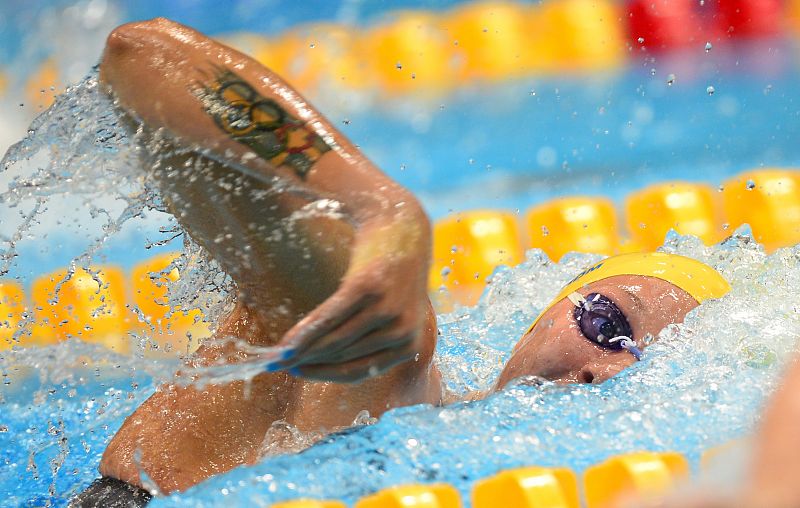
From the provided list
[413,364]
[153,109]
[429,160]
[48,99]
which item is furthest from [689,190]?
[48,99]

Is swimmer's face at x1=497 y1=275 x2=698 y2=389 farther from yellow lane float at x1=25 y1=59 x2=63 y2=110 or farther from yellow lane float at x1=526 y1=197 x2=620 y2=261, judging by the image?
yellow lane float at x1=25 y1=59 x2=63 y2=110

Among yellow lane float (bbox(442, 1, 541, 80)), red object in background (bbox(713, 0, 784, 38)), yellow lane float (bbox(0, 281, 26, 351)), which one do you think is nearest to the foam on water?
yellow lane float (bbox(0, 281, 26, 351))

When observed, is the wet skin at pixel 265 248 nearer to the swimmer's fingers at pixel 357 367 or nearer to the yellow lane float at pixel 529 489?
the swimmer's fingers at pixel 357 367

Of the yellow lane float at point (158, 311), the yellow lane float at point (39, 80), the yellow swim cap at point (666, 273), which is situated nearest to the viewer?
the yellow swim cap at point (666, 273)

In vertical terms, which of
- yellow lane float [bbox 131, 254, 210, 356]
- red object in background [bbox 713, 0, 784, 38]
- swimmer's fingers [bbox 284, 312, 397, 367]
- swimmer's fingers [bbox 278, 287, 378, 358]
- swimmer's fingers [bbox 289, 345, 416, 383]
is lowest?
yellow lane float [bbox 131, 254, 210, 356]

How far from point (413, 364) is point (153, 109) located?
44cm

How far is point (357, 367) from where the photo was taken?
86cm

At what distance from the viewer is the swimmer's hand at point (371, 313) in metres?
0.80

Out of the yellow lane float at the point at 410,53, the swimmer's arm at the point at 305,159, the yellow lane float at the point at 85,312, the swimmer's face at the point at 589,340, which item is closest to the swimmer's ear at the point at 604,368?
the swimmer's face at the point at 589,340

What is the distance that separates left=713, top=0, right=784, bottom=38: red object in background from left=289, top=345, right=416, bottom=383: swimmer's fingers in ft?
12.7

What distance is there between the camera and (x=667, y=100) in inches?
170

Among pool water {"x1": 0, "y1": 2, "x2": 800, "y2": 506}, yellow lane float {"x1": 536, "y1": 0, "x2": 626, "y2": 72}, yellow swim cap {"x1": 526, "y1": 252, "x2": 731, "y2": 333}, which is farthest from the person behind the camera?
yellow lane float {"x1": 536, "y1": 0, "x2": 626, "y2": 72}

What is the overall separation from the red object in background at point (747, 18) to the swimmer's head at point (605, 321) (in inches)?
123

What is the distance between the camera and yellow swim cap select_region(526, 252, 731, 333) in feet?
4.87
